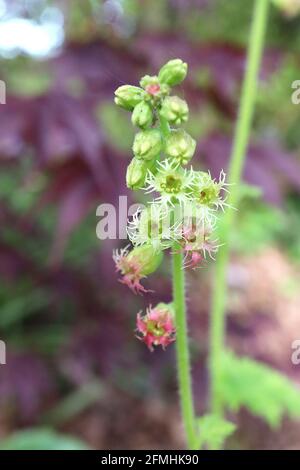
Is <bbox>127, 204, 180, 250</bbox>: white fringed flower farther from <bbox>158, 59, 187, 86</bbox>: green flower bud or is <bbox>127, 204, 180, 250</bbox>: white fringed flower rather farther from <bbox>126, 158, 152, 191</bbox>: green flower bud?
<bbox>158, 59, 187, 86</bbox>: green flower bud

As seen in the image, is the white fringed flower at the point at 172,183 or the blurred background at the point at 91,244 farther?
the blurred background at the point at 91,244

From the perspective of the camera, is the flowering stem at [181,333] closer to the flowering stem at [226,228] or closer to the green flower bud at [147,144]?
the green flower bud at [147,144]

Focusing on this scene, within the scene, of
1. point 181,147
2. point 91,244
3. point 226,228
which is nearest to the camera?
point 181,147

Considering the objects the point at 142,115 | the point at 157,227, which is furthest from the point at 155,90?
the point at 157,227

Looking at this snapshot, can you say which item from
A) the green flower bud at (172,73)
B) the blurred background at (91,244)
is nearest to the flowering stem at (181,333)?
the green flower bud at (172,73)

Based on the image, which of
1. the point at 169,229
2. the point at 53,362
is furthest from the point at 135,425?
the point at 169,229

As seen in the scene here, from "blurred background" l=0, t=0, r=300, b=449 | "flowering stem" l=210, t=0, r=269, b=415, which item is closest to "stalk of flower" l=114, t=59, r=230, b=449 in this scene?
"flowering stem" l=210, t=0, r=269, b=415

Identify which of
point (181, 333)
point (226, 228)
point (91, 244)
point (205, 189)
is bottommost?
point (181, 333)

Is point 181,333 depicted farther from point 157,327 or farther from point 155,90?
point 155,90
